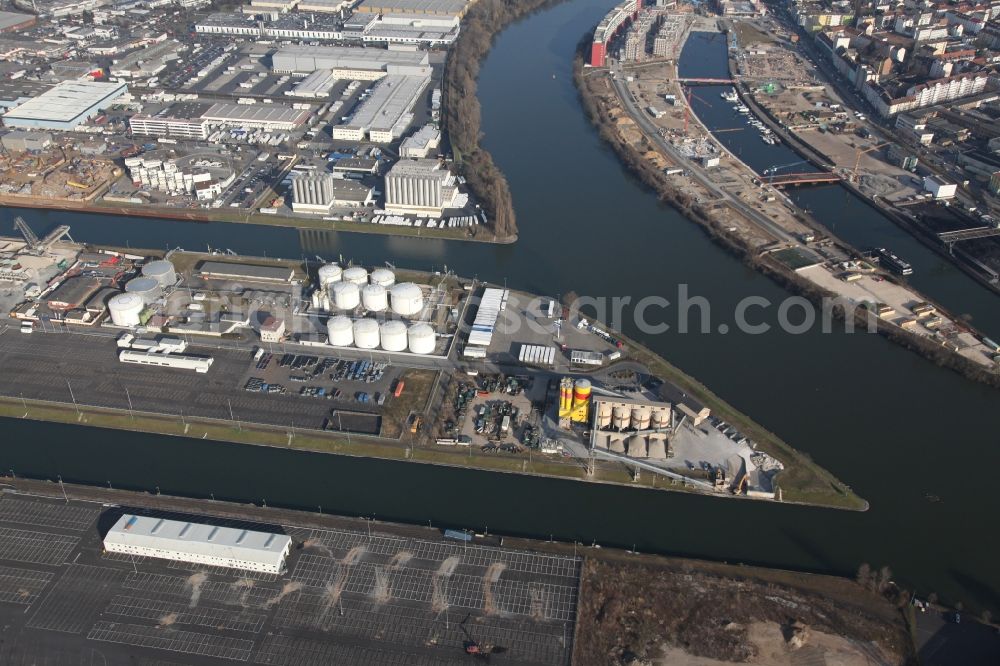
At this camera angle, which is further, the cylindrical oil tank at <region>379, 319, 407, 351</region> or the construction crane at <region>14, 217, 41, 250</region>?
the construction crane at <region>14, 217, 41, 250</region>

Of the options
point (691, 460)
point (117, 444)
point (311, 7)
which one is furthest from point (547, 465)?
point (311, 7)

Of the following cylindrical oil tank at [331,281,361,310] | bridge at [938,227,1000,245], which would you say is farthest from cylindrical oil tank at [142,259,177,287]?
bridge at [938,227,1000,245]

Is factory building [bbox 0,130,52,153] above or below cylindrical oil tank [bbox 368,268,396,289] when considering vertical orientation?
above

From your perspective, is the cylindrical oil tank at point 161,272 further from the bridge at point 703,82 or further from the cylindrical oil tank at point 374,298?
the bridge at point 703,82

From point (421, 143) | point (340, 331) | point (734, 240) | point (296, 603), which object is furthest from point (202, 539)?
point (421, 143)

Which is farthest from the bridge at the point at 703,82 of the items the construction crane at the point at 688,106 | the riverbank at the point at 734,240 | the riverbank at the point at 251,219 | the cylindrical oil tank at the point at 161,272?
the cylindrical oil tank at the point at 161,272

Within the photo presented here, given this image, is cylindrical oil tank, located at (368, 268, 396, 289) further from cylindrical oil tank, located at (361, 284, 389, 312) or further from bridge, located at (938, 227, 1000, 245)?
bridge, located at (938, 227, 1000, 245)
